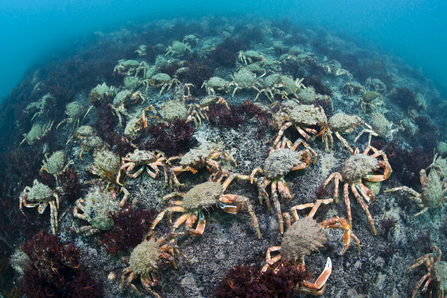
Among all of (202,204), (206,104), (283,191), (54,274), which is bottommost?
(54,274)

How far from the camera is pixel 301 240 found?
3.38m

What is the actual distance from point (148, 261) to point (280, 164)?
3316 mm

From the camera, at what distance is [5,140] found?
12.8 m

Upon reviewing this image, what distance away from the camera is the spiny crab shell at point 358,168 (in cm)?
443

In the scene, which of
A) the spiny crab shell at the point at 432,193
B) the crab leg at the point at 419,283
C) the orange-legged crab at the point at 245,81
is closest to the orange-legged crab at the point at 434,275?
the crab leg at the point at 419,283

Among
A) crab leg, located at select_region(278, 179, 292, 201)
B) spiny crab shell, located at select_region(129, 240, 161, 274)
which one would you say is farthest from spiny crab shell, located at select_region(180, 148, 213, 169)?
spiny crab shell, located at select_region(129, 240, 161, 274)

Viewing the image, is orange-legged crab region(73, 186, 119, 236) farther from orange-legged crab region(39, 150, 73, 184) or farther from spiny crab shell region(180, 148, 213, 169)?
orange-legged crab region(39, 150, 73, 184)

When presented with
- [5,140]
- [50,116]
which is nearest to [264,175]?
[50,116]

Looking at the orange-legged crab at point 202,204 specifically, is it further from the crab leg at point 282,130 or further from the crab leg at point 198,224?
the crab leg at point 282,130

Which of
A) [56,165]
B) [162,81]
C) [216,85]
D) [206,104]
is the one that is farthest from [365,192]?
[56,165]

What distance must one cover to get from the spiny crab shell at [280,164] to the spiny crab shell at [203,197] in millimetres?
1233

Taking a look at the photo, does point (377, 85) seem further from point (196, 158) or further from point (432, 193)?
point (196, 158)

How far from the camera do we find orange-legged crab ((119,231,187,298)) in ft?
11.8

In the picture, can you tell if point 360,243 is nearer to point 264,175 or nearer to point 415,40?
point 264,175
